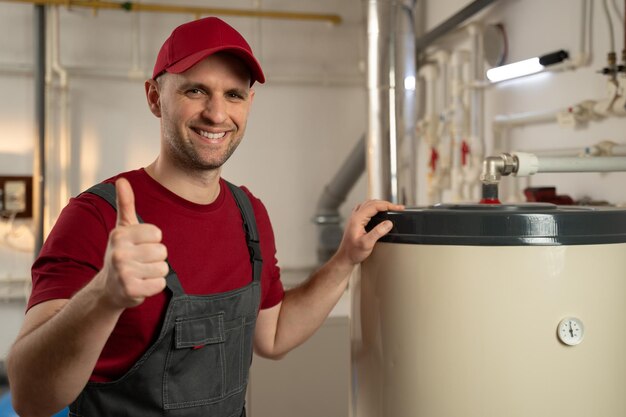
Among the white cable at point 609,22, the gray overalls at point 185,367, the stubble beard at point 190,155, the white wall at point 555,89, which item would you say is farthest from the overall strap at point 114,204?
the white cable at point 609,22

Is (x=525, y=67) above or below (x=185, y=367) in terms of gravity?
above

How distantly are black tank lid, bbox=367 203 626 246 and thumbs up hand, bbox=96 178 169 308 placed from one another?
422 mm

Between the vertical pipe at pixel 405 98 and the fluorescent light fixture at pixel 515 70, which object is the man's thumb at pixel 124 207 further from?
the fluorescent light fixture at pixel 515 70

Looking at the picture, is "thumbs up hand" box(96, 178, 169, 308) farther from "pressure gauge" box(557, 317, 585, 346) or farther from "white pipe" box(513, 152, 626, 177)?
"white pipe" box(513, 152, 626, 177)

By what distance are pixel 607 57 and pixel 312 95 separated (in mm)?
2237

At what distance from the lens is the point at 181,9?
378 centimetres

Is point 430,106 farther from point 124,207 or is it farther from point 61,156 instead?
point 124,207

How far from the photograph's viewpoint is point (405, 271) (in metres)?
1.07

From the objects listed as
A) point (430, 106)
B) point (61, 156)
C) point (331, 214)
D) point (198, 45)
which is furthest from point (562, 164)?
point (61, 156)

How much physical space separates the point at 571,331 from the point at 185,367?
61 cm

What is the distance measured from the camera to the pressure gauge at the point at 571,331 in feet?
3.25

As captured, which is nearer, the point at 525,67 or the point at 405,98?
the point at 405,98

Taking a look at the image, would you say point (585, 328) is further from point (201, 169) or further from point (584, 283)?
point (201, 169)

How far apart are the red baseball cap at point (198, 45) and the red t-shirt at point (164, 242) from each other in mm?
211
